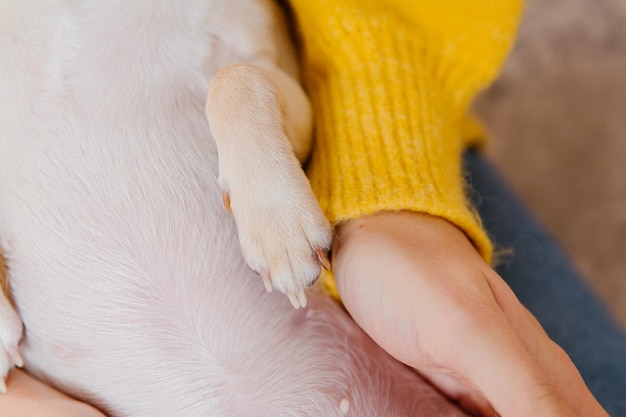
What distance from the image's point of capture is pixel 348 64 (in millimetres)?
1202

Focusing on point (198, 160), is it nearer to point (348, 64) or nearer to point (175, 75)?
point (175, 75)

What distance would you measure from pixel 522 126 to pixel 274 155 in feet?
4.76

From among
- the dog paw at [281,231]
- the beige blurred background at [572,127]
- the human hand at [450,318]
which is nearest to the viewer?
the human hand at [450,318]

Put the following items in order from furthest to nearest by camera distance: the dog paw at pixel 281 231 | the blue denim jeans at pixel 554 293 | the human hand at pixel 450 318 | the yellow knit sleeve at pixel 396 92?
the blue denim jeans at pixel 554 293, the yellow knit sleeve at pixel 396 92, the dog paw at pixel 281 231, the human hand at pixel 450 318

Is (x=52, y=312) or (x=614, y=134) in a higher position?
(x=52, y=312)

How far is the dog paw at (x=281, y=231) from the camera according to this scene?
3.07 ft

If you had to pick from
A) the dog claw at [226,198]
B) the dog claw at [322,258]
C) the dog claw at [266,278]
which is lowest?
the dog claw at [266,278]

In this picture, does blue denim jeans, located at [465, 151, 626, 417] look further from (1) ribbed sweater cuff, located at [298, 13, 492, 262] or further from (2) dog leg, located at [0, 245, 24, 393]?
(2) dog leg, located at [0, 245, 24, 393]

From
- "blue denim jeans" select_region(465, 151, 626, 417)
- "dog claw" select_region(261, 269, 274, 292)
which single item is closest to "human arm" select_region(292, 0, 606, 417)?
"dog claw" select_region(261, 269, 274, 292)

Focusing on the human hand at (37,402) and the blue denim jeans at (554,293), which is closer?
the human hand at (37,402)

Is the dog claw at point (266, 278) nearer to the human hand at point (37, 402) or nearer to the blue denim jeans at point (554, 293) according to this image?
the human hand at point (37, 402)

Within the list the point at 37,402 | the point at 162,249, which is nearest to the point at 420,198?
the point at 162,249

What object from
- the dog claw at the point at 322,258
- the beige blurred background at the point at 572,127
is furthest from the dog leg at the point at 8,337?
the beige blurred background at the point at 572,127

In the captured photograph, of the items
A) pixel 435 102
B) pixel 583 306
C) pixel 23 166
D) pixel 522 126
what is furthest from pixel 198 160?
pixel 522 126
